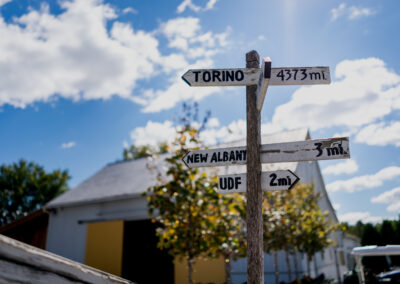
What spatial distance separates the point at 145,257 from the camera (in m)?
17.5

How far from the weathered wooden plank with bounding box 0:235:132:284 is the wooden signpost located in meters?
2.11

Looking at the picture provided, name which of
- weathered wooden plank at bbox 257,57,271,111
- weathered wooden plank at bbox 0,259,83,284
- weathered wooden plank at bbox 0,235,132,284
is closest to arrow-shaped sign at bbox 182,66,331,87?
weathered wooden plank at bbox 257,57,271,111

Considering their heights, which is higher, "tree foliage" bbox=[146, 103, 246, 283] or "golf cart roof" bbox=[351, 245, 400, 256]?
"tree foliage" bbox=[146, 103, 246, 283]

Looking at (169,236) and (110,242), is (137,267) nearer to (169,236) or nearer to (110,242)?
(110,242)

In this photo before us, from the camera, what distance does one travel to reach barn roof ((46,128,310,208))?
16.5 metres

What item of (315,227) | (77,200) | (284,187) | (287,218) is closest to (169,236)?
(284,187)

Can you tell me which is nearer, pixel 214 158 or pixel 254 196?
pixel 254 196

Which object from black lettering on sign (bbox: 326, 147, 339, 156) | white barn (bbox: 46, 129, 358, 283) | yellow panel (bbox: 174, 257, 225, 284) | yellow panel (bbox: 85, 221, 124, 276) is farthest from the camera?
yellow panel (bbox: 85, 221, 124, 276)

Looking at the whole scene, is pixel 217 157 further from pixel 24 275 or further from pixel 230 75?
pixel 24 275

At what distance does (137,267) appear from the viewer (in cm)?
1717

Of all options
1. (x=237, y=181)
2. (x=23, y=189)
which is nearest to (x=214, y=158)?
(x=237, y=181)

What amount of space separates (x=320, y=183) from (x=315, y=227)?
11226mm

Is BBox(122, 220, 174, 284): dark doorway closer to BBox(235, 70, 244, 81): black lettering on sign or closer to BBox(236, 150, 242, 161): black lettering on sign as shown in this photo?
BBox(236, 150, 242, 161): black lettering on sign

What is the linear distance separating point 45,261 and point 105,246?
1681 cm
